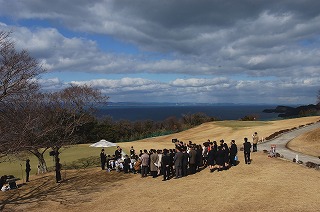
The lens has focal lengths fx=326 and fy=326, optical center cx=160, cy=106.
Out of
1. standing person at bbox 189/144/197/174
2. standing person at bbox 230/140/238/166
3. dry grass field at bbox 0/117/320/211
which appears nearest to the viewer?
dry grass field at bbox 0/117/320/211

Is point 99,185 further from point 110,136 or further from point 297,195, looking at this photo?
point 110,136

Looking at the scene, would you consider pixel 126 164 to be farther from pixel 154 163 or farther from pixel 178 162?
pixel 178 162

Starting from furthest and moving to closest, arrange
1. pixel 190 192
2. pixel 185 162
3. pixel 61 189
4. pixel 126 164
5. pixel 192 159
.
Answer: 1. pixel 126 164
2. pixel 61 189
3. pixel 192 159
4. pixel 185 162
5. pixel 190 192

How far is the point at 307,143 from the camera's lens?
104 ft

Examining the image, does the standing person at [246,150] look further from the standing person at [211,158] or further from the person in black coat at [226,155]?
the standing person at [211,158]

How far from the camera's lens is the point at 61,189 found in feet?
67.7

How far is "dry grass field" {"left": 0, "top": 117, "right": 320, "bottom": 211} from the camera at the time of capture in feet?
46.1

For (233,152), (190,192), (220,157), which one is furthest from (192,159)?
(190,192)

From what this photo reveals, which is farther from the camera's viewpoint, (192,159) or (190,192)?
(192,159)

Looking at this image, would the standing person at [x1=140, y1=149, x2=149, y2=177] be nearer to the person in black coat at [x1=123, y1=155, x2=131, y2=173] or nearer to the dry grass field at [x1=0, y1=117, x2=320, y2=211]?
the dry grass field at [x1=0, y1=117, x2=320, y2=211]

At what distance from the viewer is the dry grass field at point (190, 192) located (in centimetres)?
1405

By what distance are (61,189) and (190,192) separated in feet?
29.2

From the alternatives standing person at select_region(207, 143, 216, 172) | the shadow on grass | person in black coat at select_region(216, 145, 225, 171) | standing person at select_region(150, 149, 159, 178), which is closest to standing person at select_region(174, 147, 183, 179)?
standing person at select_region(150, 149, 159, 178)

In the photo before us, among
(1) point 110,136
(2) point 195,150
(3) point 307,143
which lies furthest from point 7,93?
(1) point 110,136
